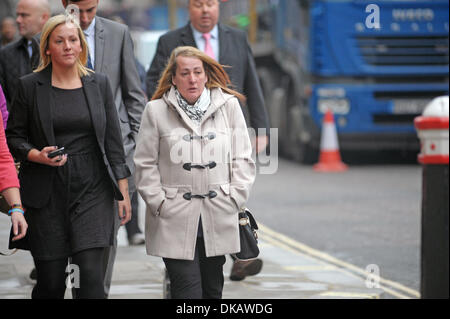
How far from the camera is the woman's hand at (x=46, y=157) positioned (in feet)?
15.7

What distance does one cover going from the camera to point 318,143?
16.7 m

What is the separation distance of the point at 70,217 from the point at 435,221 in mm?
2123

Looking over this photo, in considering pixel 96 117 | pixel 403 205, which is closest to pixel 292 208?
pixel 403 205

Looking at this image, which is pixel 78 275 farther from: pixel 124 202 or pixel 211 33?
pixel 211 33

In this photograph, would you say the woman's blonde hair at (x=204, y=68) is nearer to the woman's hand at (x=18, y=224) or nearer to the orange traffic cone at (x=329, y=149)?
the woman's hand at (x=18, y=224)

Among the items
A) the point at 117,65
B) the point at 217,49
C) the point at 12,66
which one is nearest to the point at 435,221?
the point at 217,49

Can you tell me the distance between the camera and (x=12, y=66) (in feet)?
22.4

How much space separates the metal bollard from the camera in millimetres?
5910

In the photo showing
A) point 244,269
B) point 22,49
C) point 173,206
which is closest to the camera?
point 173,206

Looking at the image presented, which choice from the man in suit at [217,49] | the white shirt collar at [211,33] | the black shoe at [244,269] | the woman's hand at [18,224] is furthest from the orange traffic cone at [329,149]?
the woman's hand at [18,224]

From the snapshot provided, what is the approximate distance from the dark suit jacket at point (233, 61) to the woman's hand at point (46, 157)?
181 cm

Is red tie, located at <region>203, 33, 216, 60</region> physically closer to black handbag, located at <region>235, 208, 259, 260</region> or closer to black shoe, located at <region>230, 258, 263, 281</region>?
black shoe, located at <region>230, 258, 263, 281</region>

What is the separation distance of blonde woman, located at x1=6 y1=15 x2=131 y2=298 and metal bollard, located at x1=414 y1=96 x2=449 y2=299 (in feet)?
6.20
